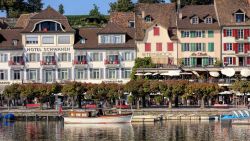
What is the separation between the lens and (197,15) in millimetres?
152000

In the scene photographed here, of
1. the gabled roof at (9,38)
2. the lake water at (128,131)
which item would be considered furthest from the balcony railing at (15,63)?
the lake water at (128,131)

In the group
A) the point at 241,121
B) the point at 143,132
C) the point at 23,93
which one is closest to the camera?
the point at 143,132

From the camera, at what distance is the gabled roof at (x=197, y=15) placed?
5930 inches

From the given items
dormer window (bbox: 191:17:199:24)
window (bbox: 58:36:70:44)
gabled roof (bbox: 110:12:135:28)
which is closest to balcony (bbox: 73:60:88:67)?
window (bbox: 58:36:70:44)

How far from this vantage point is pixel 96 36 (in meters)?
153

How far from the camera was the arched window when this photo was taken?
150 m

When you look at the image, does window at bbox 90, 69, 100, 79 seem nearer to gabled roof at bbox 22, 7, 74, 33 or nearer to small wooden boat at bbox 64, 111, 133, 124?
gabled roof at bbox 22, 7, 74, 33

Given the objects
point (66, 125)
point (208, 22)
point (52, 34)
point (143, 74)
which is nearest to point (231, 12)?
point (208, 22)

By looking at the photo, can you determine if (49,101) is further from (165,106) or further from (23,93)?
(165,106)

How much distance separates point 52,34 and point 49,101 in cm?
1321

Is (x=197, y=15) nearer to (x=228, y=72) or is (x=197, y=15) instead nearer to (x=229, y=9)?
(x=229, y=9)

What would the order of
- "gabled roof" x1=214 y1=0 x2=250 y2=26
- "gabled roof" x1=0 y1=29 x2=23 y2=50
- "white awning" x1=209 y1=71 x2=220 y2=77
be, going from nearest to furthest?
"white awning" x1=209 y1=71 x2=220 y2=77 < "gabled roof" x1=214 y1=0 x2=250 y2=26 < "gabled roof" x1=0 y1=29 x2=23 y2=50

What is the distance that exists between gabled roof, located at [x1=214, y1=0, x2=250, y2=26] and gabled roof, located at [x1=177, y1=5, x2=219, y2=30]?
1073 mm

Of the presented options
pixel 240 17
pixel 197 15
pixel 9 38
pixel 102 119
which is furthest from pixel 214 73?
pixel 9 38
